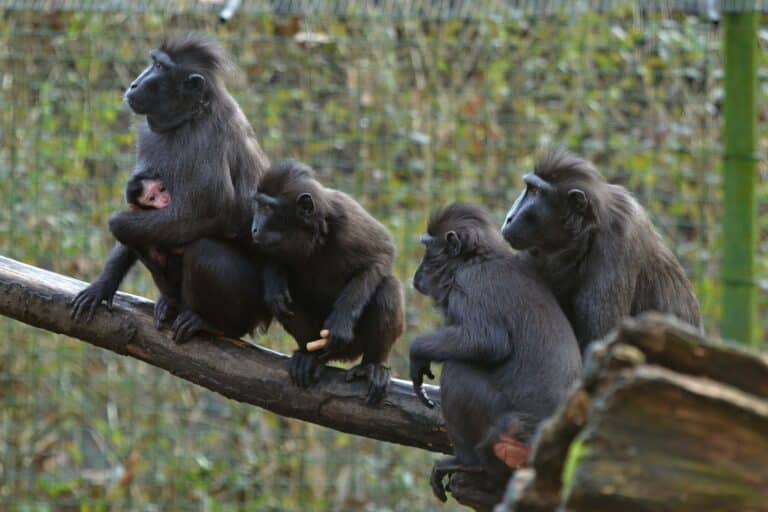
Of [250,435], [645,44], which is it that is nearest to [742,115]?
[645,44]

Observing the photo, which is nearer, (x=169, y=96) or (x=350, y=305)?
(x=350, y=305)

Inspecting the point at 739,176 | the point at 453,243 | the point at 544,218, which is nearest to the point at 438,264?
the point at 453,243

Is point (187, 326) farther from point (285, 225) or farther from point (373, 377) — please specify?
point (373, 377)

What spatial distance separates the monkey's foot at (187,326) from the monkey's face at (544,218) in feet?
4.75

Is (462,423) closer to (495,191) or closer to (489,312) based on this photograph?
(489,312)

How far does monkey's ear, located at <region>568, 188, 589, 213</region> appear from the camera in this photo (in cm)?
452

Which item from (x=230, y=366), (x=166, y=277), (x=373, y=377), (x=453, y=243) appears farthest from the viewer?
(x=166, y=277)

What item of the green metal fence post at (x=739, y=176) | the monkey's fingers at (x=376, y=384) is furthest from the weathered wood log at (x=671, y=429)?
the green metal fence post at (x=739, y=176)

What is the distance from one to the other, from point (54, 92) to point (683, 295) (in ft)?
17.2

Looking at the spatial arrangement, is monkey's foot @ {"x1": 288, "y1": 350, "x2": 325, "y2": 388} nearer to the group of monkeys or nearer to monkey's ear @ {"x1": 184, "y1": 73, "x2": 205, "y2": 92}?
the group of monkeys

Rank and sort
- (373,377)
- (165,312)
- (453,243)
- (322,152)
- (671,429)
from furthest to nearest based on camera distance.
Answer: (322,152) < (165,312) < (373,377) < (453,243) < (671,429)

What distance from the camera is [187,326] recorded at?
5148 millimetres

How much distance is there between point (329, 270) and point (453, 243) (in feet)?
2.62

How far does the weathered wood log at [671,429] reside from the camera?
2314 millimetres
